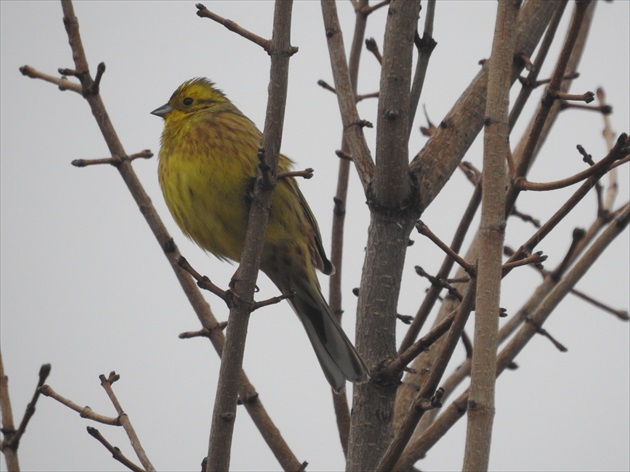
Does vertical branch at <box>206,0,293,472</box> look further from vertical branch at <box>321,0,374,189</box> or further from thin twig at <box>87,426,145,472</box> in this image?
vertical branch at <box>321,0,374,189</box>

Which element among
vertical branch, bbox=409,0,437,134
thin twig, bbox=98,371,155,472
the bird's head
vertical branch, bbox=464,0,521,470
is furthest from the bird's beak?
vertical branch, bbox=464,0,521,470

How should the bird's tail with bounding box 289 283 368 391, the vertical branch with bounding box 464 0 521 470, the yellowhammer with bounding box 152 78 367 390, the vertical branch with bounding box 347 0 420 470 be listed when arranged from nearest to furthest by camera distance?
the vertical branch with bounding box 464 0 521 470
the vertical branch with bounding box 347 0 420 470
the bird's tail with bounding box 289 283 368 391
the yellowhammer with bounding box 152 78 367 390

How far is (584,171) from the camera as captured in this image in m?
2.34

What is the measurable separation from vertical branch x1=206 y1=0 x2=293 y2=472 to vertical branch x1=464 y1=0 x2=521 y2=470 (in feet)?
2.01

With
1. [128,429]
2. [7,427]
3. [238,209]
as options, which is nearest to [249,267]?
[128,429]

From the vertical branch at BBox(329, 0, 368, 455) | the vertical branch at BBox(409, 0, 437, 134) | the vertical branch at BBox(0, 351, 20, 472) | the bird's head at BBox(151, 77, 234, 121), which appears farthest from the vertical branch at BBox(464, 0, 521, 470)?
the bird's head at BBox(151, 77, 234, 121)

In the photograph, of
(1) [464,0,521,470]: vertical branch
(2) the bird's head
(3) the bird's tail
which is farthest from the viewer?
(2) the bird's head

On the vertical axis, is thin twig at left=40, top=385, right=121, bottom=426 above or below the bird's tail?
below

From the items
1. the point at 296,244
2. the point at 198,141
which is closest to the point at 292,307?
the point at 296,244

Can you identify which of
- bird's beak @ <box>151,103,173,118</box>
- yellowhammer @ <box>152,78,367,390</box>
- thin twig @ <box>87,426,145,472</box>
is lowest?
thin twig @ <box>87,426,145,472</box>

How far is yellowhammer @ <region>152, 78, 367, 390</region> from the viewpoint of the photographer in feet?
13.0

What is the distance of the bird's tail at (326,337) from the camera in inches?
143

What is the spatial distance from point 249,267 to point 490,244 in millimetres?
800

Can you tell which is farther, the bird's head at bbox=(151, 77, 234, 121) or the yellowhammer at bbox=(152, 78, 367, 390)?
the bird's head at bbox=(151, 77, 234, 121)
